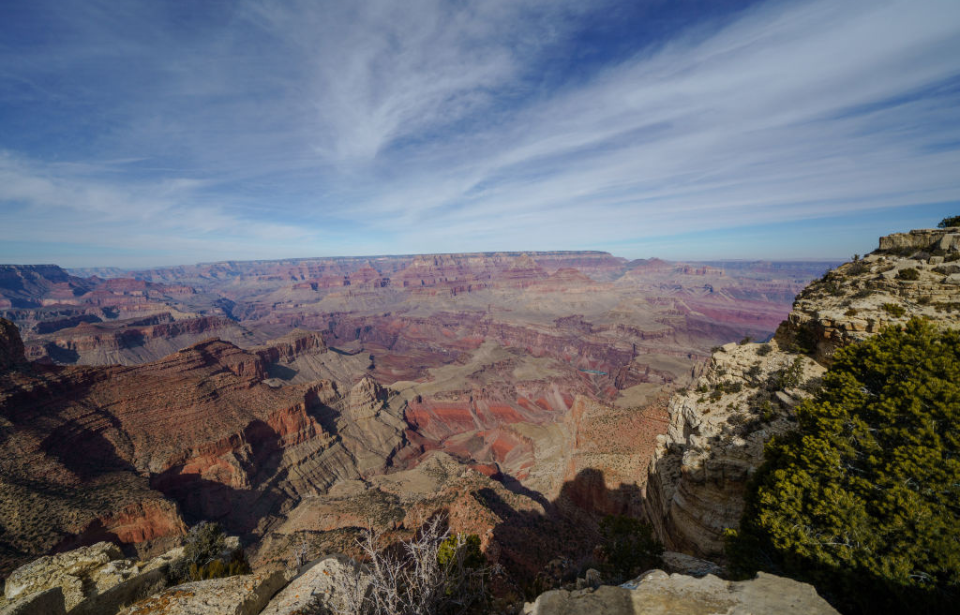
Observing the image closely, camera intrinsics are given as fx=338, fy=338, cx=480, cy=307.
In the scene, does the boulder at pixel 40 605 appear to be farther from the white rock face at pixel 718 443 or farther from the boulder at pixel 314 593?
the white rock face at pixel 718 443

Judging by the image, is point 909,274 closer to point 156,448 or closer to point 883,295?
point 883,295

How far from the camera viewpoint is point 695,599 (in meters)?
7.25

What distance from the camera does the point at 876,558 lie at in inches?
332

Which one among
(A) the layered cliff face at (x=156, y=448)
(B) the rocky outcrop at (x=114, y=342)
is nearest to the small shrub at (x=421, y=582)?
(A) the layered cliff face at (x=156, y=448)

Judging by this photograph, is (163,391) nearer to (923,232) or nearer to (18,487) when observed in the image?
(18,487)

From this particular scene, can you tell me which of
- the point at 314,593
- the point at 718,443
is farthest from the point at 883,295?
the point at 314,593

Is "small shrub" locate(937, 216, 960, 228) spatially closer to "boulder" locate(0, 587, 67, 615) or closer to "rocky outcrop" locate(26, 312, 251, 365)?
"boulder" locate(0, 587, 67, 615)

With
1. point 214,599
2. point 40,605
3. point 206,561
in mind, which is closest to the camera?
Answer: point 214,599

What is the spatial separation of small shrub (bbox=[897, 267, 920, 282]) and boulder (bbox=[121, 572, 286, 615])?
89.2 ft

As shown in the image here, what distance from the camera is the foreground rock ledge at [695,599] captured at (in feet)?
22.5

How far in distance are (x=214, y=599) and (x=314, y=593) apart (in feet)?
7.98

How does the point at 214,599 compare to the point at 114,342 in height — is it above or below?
above

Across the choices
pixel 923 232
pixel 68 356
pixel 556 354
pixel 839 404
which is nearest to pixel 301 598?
pixel 839 404

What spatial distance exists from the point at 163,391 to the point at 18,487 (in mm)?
29543
